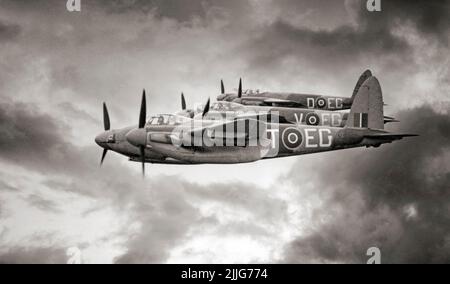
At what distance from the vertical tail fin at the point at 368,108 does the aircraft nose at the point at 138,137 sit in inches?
404

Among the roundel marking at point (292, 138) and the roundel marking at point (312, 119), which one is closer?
Result: the roundel marking at point (292, 138)

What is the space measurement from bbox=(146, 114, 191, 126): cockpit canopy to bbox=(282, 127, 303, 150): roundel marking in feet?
15.6

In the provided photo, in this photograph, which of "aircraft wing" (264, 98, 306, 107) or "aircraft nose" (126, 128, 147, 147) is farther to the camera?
"aircraft wing" (264, 98, 306, 107)

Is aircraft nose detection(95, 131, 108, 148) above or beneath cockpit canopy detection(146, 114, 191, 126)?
beneath

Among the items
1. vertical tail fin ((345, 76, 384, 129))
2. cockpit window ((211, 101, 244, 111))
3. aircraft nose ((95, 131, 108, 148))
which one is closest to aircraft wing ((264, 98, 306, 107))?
cockpit window ((211, 101, 244, 111))

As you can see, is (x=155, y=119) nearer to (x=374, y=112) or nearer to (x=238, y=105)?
(x=238, y=105)

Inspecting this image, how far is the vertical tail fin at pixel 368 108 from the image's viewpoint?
2452 centimetres

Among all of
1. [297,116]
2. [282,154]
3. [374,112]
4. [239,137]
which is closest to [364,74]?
[297,116]

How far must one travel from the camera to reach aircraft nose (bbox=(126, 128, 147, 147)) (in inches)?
860

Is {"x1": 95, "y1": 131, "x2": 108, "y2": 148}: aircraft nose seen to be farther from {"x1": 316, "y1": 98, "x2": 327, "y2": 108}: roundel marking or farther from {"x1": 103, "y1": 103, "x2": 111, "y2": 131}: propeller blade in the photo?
{"x1": 316, "y1": 98, "x2": 327, "y2": 108}: roundel marking

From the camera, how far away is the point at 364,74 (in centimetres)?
3291

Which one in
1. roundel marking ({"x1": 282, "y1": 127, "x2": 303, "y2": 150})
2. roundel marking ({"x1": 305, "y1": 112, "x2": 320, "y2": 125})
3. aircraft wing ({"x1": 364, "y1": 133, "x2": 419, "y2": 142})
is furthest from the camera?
roundel marking ({"x1": 305, "y1": 112, "x2": 320, "y2": 125})

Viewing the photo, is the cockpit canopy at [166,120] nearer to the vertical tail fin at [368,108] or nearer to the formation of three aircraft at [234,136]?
the formation of three aircraft at [234,136]

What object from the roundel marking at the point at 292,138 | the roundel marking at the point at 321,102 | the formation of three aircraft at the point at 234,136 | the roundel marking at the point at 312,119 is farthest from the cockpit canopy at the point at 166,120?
the roundel marking at the point at 321,102
